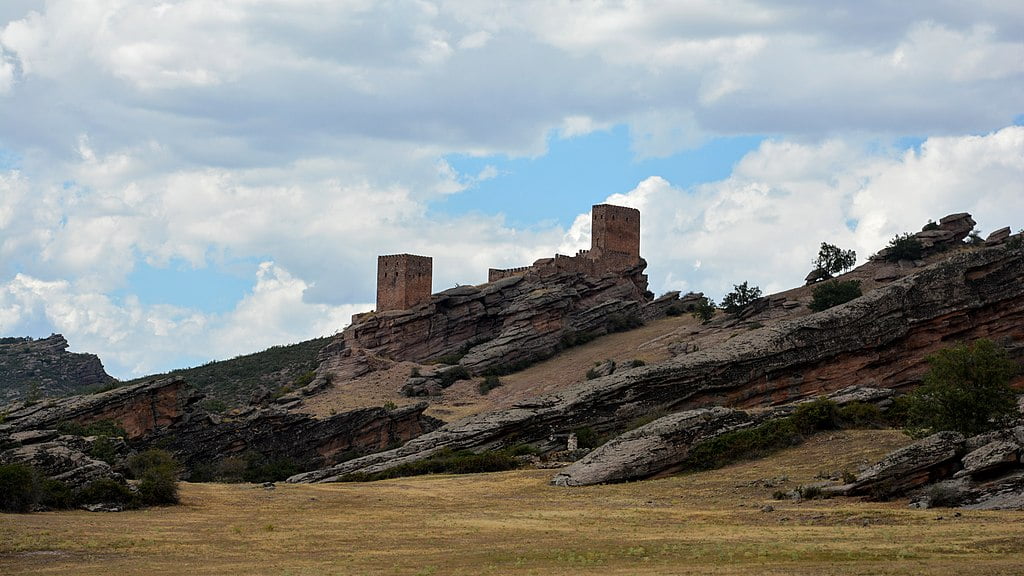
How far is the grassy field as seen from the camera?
22.2m

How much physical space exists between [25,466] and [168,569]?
49.3 ft

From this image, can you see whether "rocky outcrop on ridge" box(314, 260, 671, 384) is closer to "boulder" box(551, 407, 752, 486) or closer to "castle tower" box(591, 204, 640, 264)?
"castle tower" box(591, 204, 640, 264)

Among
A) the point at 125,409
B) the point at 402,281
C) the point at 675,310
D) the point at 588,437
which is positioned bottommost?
the point at 588,437

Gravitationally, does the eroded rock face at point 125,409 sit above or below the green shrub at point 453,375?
below

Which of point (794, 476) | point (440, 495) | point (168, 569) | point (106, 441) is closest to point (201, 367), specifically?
point (106, 441)

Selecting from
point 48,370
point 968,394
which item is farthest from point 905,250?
point 48,370

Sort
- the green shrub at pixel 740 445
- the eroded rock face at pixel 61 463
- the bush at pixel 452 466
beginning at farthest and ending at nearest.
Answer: the bush at pixel 452 466
the green shrub at pixel 740 445
the eroded rock face at pixel 61 463

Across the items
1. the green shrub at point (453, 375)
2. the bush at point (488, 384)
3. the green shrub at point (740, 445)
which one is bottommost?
the green shrub at point (740, 445)

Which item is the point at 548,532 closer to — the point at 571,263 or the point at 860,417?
the point at 860,417

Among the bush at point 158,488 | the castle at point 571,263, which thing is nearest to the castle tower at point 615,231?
the castle at point 571,263

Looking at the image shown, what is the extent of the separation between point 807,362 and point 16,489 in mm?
33055

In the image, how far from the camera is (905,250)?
81.9 m

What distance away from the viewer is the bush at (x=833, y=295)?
72.1m

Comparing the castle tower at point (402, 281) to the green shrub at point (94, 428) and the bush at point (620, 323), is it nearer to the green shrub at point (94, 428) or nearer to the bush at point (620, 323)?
the bush at point (620, 323)
